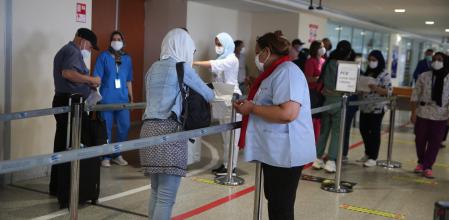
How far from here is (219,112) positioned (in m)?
5.35

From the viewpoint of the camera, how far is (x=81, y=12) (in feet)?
18.4

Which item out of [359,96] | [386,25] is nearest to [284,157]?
[359,96]

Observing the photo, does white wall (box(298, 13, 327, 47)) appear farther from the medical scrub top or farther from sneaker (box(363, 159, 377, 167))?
the medical scrub top

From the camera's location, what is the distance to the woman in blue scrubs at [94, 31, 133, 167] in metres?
5.80

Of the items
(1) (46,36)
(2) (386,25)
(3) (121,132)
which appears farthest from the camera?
(2) (386,25)

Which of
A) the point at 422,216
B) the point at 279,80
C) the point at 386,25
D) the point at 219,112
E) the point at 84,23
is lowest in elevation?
the point at 422,216

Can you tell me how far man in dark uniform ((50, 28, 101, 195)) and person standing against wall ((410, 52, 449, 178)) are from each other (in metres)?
3.87

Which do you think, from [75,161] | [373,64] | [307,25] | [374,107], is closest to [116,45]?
[75,161]

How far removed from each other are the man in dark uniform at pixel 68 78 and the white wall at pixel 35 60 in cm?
67

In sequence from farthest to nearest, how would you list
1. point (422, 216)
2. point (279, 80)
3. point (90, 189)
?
point (422, 216) < point (90, 189) < point (279, 80)

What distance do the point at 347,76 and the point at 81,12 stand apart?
10.0 ft

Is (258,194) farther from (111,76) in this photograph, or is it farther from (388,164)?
(388,164)

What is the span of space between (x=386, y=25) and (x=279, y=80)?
14264 millimetres

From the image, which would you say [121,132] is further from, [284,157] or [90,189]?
[284,157]
